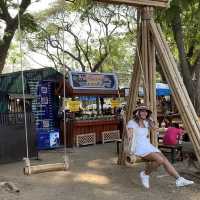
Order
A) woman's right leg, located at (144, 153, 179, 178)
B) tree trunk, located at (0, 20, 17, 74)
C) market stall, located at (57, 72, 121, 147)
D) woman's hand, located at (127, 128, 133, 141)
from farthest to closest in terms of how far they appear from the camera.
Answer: market stall, located at (57, 72, 121, 147) < tree trunk, located at (0, 20, 17, 74) < woman's hand, located at (127, 128, 133, 141) < woman's right leg, located at (144, 153, 179, 178)

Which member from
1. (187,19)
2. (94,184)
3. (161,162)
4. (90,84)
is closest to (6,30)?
(90,84)

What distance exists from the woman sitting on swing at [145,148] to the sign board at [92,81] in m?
7.74

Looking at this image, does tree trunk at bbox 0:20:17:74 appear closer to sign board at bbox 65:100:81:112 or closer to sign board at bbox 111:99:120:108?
sign board at bbox 65:100:81:112

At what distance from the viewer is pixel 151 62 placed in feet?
30.8

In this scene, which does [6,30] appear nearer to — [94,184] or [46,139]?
[46,139]

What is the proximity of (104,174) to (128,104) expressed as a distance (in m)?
1.74

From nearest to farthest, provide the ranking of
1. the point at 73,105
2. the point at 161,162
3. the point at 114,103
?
the point at 161,162 < the point at 73,105 < the point at 114,103

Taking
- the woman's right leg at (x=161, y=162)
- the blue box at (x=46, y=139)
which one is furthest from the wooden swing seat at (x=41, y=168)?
the blue box at (x=46, y=139)

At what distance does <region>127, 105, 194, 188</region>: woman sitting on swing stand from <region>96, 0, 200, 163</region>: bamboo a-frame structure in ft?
3.46

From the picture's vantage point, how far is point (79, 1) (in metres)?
12.6

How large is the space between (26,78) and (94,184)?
8.41 metres

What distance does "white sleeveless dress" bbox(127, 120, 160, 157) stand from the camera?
7.46m

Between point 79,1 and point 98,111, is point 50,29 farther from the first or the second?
point 79,1

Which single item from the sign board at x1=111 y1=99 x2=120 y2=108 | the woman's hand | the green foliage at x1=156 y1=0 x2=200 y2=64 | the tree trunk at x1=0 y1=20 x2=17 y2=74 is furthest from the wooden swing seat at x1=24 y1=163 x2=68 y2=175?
the sign board at x1=111 y1=99 x2=120 y2=108
